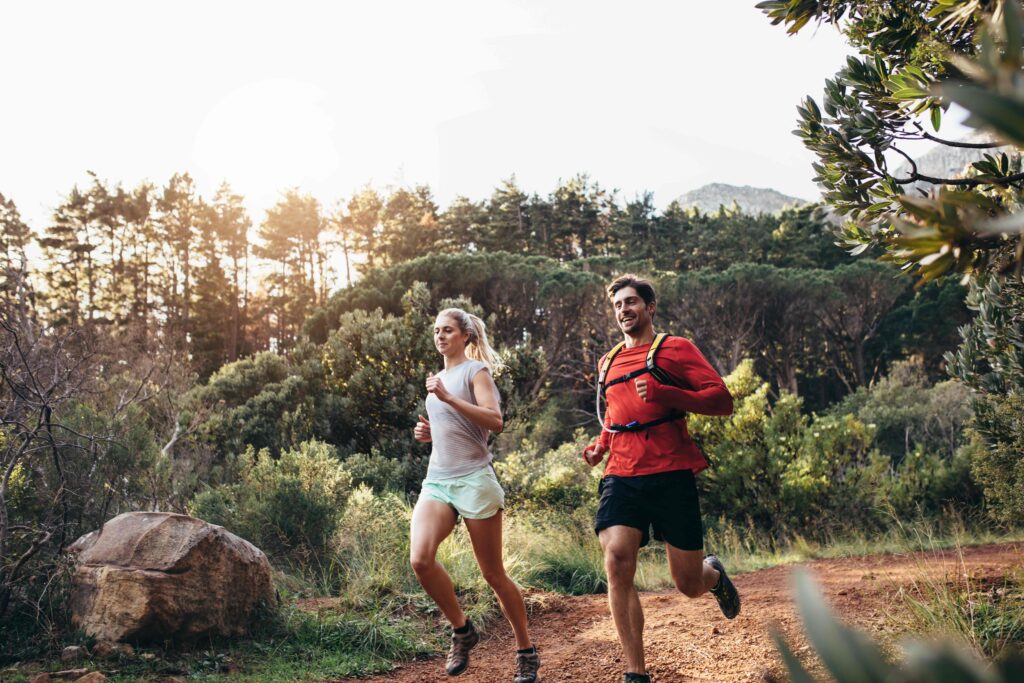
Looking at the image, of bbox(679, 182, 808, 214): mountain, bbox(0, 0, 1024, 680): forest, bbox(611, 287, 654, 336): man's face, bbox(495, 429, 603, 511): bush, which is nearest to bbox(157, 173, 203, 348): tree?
bbox(0, 0, 1024, 680): forest

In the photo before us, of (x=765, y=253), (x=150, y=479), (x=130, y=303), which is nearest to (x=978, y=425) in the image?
(x=150, y=479)

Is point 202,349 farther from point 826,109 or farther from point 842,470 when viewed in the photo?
point 826,109

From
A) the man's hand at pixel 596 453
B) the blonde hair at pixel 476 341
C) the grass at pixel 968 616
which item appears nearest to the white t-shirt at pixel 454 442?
the blonde hair at pixel 476 341

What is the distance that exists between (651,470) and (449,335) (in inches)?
55.0

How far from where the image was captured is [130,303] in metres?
31.9

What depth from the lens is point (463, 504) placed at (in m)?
4.15

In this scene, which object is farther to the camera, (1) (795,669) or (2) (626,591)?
(2) (626,591)

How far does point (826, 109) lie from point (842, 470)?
9.29m

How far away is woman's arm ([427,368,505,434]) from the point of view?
4180mm

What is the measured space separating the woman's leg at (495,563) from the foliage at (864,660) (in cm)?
378

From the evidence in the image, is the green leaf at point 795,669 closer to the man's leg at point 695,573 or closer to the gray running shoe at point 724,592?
the man's leg at point 695,573

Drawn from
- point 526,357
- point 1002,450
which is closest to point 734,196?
point 526,357

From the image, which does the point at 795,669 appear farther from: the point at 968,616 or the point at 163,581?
the point at 163,581

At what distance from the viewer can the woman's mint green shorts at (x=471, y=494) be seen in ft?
13.6
